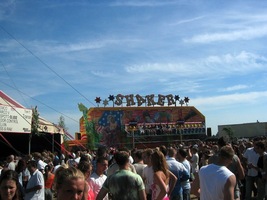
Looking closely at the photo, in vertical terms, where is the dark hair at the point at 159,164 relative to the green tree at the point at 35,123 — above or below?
below

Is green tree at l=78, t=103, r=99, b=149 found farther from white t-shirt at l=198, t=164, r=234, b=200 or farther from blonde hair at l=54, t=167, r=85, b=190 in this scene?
blonde hair at l=54, t=167, r=85, b=190

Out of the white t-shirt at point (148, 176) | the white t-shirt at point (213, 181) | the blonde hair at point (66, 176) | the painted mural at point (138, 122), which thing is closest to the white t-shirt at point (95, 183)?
the white t-shirt at point (148, 176)

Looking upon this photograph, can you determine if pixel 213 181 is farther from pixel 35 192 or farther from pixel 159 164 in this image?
pixel 35 192

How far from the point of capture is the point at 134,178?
4.48m

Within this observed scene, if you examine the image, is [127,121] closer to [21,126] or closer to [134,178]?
[21,126]

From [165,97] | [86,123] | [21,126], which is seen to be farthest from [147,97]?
[21,126]

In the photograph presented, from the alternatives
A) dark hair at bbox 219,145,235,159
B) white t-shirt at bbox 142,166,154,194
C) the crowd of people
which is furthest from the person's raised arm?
white t-shirt at bbox 142,166,154,194

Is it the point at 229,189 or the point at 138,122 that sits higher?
the point at 138,122

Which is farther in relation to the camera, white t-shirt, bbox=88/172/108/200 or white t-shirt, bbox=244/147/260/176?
white t-shirt, bbox=244/147/260/176

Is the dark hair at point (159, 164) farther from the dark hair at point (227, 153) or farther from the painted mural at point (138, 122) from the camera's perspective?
the painted mural at point (138, 122)

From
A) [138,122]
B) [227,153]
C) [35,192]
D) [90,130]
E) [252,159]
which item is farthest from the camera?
[138,122]

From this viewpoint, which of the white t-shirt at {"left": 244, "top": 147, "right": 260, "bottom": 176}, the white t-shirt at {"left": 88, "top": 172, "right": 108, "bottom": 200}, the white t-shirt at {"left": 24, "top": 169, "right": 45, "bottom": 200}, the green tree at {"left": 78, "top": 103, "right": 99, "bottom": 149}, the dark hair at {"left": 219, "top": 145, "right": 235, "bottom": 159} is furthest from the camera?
the green tree at {"left": 78, "top": 103, "right": 99, "bottom": 149}

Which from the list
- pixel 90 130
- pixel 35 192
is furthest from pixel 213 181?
pixel 90 130

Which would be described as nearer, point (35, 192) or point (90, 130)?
point (35, 192)
